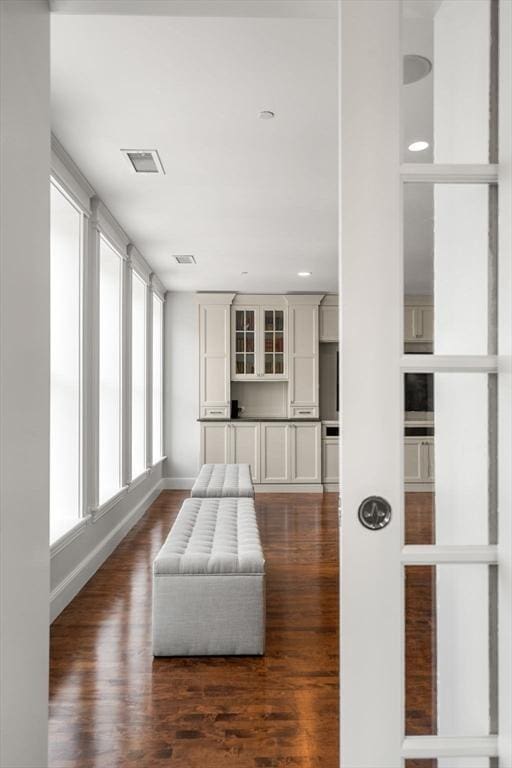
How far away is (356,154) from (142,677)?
95.1 inches

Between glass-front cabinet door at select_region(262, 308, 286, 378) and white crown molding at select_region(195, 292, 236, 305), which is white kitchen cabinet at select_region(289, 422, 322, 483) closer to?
glass-front cabinet door at select_region(262, 308, 286, 378)

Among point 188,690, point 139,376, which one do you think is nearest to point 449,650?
point 188,690

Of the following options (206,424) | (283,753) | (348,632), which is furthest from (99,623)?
(206,424)

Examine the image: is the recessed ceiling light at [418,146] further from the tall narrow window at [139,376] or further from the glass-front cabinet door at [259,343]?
the glass-front cabinet door at [259,343]

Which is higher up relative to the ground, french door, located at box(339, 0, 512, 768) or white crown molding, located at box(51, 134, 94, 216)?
white crown molding, located at box(51, 134, 94, 216)

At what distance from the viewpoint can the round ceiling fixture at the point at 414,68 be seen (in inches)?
46.5

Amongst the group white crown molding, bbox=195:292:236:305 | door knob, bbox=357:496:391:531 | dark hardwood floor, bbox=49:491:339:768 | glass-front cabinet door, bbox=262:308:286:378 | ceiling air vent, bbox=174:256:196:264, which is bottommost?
dark hardwood floor, bbox=49:491:339:768

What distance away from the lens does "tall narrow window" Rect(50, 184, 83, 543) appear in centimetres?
372

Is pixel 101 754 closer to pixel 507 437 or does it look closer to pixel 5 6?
pixel 507 437

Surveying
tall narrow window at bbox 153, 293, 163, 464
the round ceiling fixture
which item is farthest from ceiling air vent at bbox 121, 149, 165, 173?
tall narrow window at bbox 153, 293, 163, 464

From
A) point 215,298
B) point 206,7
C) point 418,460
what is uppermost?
point 215,298

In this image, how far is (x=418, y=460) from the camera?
3.85ft

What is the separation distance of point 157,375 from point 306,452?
2139 millimetres

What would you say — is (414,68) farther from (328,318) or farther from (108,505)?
(328,318)
